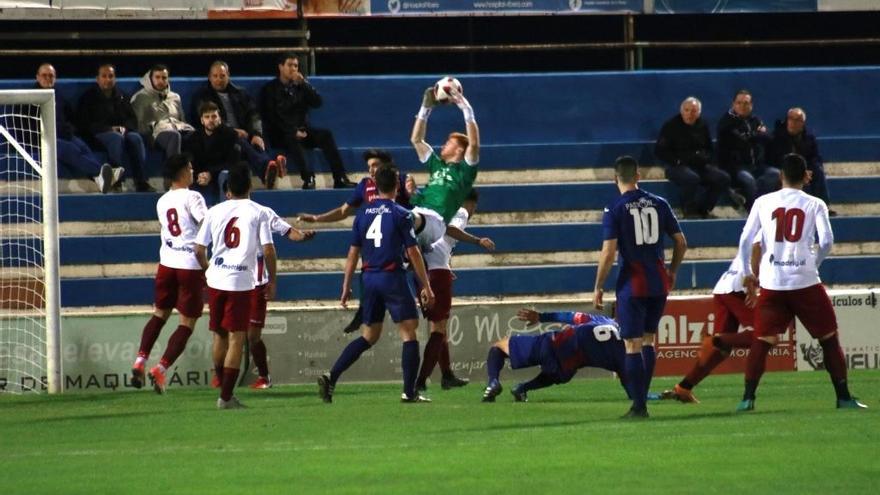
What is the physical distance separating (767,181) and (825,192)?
0.73 meters

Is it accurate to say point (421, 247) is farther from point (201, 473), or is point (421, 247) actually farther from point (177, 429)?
point (201, 473)

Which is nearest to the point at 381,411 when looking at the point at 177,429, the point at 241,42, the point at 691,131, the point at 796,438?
the point at 177,429

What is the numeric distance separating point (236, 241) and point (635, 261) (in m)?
3.46

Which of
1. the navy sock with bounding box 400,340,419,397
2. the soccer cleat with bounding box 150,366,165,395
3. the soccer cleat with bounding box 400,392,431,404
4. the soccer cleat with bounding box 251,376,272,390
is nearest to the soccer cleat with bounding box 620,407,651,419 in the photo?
the navy sock with bounding box 400,340,419,397

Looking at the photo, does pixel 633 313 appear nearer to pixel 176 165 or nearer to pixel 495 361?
pixel 495 361

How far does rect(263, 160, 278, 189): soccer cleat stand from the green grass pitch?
4844mm

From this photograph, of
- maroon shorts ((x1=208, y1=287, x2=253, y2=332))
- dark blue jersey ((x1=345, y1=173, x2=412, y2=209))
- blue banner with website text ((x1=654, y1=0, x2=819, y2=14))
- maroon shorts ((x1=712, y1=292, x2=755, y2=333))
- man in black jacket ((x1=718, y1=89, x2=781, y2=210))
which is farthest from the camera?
blue banner with website text ((x1=654, y1=0, x2=819, y2=14))

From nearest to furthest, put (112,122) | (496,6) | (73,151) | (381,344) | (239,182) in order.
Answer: (239,182), (381,344), (73,151), (112,122), (496,6)

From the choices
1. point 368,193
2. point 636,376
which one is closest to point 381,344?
point 368,193

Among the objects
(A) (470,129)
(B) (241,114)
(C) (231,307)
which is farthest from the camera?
(B) (241,114)

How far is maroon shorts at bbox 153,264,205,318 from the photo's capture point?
595 inches

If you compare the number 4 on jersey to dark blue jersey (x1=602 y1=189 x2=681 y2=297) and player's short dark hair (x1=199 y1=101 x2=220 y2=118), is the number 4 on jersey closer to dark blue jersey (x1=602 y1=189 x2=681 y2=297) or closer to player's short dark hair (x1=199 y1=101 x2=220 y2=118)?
dark blue jersey (x1=602 y1=189 x2=681 y2=297)

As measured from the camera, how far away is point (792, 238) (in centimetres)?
1258

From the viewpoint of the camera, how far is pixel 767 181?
2084 centimetres
